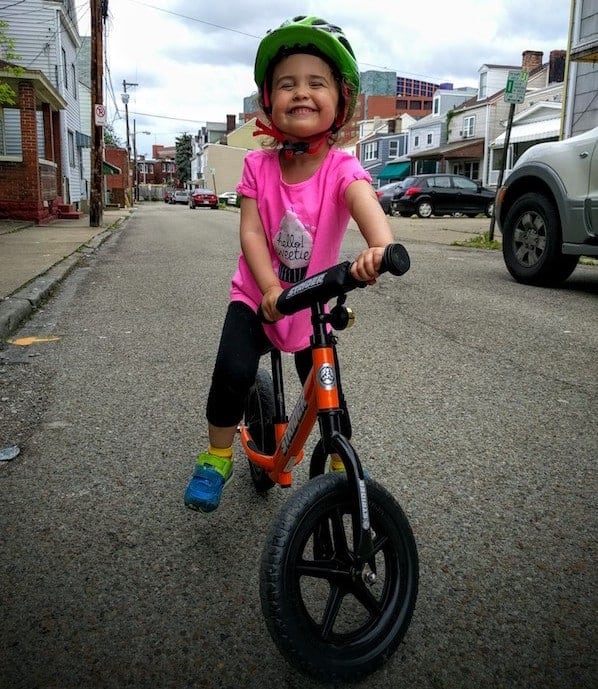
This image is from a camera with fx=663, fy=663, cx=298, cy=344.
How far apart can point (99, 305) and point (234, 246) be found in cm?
632

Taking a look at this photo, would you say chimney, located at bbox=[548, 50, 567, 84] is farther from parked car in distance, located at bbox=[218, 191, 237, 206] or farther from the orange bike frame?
the orange bike frame

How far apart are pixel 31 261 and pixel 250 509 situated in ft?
25.5

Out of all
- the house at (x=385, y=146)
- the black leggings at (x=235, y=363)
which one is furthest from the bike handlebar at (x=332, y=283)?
the house at (x=385, y=146)

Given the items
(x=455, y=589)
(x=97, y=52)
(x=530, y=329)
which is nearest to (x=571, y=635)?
(x=455, y=589)

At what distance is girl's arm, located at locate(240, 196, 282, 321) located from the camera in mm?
1898

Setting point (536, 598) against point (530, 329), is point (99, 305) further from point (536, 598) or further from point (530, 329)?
point (536, 598)

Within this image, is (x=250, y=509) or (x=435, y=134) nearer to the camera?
(x=250, y=509)

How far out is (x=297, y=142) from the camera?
207 cm

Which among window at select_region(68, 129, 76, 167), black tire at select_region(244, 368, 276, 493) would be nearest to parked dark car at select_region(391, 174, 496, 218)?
window at select_region(68, 129, 76, 167)

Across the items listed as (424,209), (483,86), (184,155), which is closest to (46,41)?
(424,209)

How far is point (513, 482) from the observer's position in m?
2.73

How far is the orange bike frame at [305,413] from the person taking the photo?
5.49ft

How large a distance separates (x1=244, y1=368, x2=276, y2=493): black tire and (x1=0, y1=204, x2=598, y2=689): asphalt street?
0.29 ft

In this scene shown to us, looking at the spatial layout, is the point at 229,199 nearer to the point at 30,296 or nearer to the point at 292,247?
the point at 30,296
